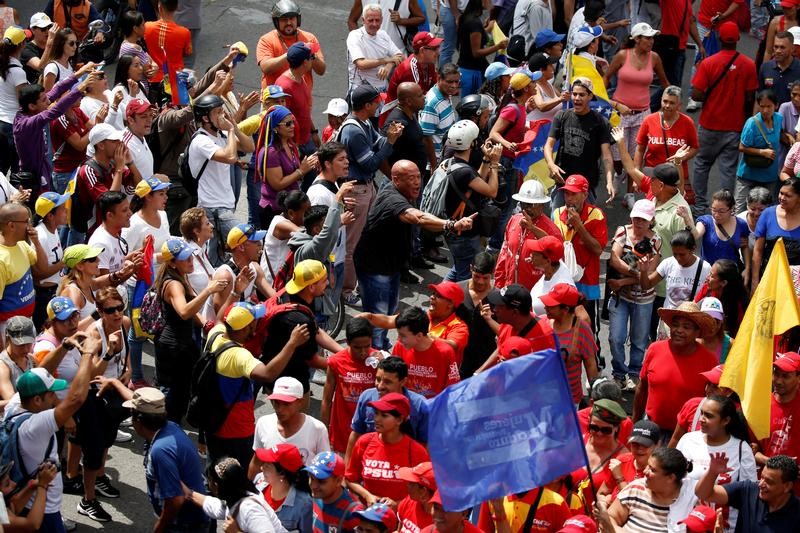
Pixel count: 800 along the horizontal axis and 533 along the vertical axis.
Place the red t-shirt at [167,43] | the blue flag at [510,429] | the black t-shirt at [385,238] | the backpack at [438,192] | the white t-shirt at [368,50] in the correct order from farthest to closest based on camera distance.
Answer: the red t-shirt at [167,43] → the white t-shirt at [368,50] → the backpack at [438,192] → the black t-shirt at [385,238] → the blue flag at [510,429]

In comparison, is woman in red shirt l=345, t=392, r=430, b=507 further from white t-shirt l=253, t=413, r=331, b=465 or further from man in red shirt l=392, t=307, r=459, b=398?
man in red shirt l=392, t=307, r=459, b=398

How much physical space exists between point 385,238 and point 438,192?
80cm

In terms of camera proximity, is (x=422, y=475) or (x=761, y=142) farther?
(x=761, y=142)

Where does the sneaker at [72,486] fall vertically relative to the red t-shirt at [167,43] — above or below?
below

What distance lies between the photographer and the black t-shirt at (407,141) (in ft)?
41.9

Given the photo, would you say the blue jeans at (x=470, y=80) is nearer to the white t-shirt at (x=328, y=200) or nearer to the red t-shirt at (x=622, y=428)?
the white t-shirt at (x=328, y=200)

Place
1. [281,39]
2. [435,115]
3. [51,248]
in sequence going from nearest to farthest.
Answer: [51,248] < [435,115] < [281,39]

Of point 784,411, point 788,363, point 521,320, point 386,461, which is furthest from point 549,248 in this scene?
point 386,461

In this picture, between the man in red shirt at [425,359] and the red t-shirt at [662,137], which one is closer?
the man in red shirt at [425,359]

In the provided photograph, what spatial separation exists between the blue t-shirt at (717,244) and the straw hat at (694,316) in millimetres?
2056

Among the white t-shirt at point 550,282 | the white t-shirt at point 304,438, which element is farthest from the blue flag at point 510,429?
the white t-shirt at point 550,282

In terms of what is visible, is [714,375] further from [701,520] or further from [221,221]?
[221,221]

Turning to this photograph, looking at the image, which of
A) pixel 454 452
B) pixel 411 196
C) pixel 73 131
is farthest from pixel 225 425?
pixel 73 131

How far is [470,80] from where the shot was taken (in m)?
15.8
